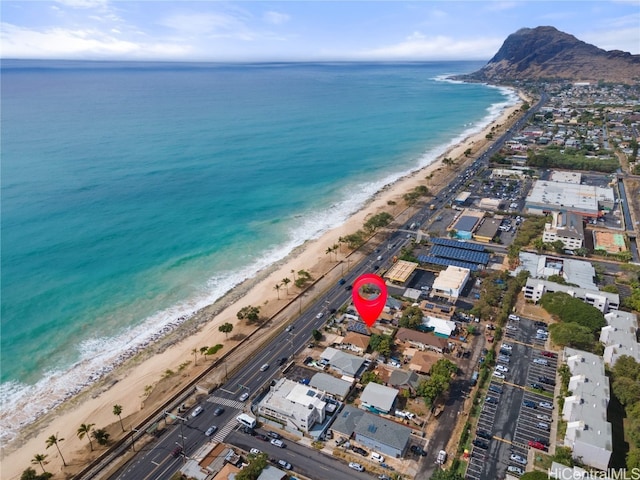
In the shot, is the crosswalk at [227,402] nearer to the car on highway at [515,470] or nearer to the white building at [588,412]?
the car on highway at [515,470]

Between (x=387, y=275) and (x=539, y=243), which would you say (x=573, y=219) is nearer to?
(x=539, y=243)

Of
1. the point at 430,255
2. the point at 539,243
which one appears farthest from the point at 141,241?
the point at 539,243

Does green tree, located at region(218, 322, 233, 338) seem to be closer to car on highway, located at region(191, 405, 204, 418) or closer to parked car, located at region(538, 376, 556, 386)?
car on highway, located at region(191, 405, 204, 418)

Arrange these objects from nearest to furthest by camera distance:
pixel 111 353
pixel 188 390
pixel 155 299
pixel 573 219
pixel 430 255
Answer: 1. pixel 188 390
2. pixel 111 353
3. pixel 155 299
4. pixel 430 255
5. pixel 573 219

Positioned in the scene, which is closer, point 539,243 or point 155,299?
point 155,299

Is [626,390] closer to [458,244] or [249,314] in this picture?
[458,244]

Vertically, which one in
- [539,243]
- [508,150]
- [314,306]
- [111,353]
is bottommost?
[111,353]
